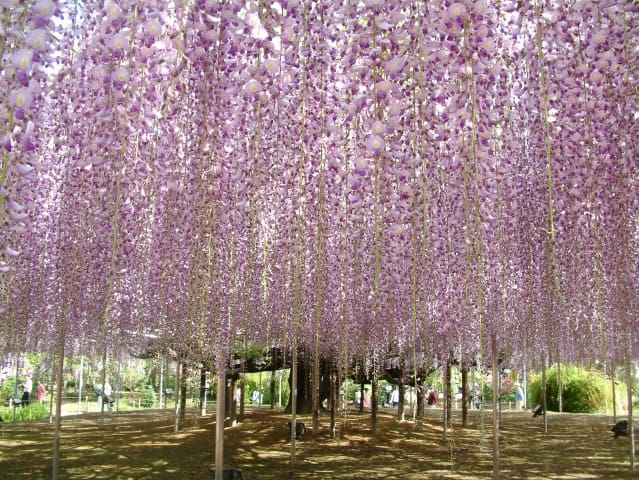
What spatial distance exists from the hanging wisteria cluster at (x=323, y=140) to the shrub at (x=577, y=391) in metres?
12.9

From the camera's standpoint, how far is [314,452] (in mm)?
8922

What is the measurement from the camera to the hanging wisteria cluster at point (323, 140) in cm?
330

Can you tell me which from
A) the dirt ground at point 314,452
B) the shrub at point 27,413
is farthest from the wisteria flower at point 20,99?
the shrub at point 27,413

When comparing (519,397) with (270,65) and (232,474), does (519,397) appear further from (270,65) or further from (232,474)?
(270,65)

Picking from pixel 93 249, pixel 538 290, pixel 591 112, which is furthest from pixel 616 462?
pixel 93 249

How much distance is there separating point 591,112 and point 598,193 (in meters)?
0.68

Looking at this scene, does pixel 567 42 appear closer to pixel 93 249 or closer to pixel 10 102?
pixel 10 102

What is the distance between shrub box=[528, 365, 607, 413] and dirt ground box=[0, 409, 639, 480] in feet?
21.9

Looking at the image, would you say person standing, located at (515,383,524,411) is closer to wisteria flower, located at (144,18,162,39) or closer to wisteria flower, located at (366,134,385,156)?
wisteria flower, located at (366,134,385,156)

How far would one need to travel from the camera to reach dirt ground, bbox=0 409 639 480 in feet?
24.5

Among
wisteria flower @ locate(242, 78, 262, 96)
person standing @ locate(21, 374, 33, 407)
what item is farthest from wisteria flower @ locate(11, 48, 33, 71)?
person standing @ locate(21, 374, 33, 407)

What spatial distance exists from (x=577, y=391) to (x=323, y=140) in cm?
1741

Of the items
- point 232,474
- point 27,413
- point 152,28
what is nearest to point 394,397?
point 27,413

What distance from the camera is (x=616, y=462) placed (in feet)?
28.2
